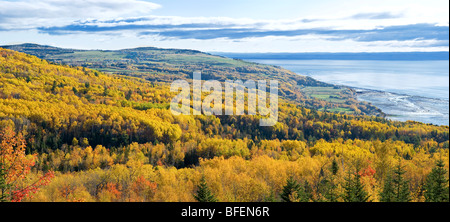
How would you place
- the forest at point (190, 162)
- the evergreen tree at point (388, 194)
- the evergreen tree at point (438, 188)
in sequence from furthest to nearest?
the forest at point (190, 162) → the evergreen tree at point (438, 188) → the evergreen tree at point (388, 194)

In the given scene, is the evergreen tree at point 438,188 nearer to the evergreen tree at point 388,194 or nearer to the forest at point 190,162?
the forest at point 190,162

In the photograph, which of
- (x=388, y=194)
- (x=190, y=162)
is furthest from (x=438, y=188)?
(x=190, y=162)

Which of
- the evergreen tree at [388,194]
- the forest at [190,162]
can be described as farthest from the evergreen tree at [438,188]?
the evergreen tree at [388,194]

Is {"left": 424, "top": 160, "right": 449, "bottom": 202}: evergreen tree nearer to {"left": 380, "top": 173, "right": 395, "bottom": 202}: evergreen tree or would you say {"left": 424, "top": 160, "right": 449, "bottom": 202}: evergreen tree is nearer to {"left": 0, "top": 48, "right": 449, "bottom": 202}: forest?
{"left": 0, "top": 48, "right": 449, "bottom": 202}: forest

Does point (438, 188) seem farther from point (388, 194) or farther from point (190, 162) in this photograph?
point (190, 162)

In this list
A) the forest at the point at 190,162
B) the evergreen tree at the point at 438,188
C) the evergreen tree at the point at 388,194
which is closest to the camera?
the evergreen tree at the point at 388,194

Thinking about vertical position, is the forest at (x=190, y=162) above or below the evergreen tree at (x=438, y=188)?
below

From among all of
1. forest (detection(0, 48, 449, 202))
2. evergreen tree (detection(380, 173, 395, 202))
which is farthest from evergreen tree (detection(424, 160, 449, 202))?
evergreen tree (detection(380, 173, 395, 202))
